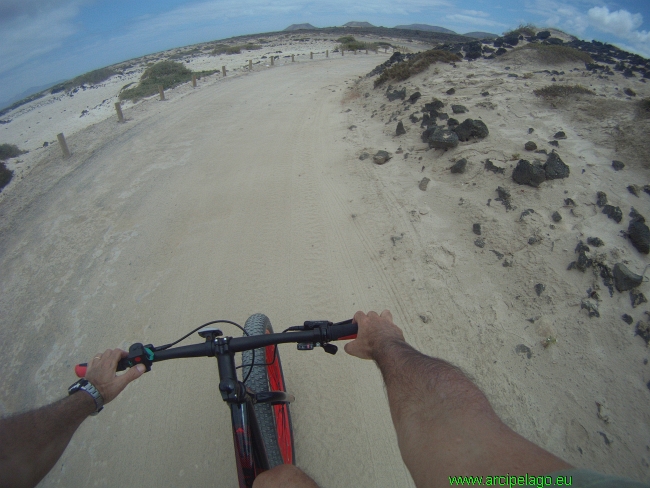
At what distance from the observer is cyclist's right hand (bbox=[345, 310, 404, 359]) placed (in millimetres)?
1769

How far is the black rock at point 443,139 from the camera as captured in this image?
660 cm

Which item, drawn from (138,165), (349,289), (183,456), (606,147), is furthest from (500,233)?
(138,165)

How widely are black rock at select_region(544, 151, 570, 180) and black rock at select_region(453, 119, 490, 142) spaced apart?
1.73 meters

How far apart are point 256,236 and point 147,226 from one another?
2.15m

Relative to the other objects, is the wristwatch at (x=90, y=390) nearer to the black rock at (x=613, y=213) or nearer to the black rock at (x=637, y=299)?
the black rock at (x=637, y=299)

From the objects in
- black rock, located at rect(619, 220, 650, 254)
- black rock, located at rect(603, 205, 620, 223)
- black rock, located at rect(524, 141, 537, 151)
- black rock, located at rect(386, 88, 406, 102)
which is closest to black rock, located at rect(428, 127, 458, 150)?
black rock, located at rect(524, 141, 537, 151)

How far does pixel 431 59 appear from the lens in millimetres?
12555

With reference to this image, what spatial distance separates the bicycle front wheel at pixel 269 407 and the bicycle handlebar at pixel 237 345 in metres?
0.37

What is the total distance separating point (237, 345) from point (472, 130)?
6847 millimetres

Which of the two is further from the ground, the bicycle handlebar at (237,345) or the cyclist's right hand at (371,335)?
the bicycle handlebar at (237,345)

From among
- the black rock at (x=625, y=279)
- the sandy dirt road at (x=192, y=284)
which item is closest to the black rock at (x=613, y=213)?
the black rock at (x=625, y=279)

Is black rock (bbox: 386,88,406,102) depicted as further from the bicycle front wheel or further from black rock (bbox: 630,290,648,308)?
the bicycle front wheel

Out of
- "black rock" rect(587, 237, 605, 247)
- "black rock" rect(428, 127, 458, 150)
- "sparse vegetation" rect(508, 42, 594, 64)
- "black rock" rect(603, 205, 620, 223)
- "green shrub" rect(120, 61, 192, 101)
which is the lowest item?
"black rock" rect(587, 237, 605, 247)

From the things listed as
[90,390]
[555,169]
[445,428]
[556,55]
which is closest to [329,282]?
[90,390]
